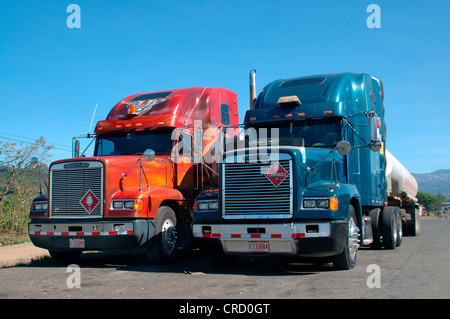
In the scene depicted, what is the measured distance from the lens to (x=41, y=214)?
33.6ft

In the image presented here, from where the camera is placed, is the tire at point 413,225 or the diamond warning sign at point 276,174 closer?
the diamond warning sign at point 276,174

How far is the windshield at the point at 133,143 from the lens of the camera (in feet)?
37.1

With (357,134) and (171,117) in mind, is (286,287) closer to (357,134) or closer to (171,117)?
(357,134)

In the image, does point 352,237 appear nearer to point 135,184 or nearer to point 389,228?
point 389,228

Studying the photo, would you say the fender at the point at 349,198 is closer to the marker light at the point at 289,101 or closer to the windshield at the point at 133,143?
the marker light at the point at 289,101

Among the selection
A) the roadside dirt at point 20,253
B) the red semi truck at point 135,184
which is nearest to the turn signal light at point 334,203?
the red semi truck at point 135,184

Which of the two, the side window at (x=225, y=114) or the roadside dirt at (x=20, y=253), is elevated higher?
the side window at (x=225, y=114)

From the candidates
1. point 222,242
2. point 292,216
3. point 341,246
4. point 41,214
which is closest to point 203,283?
point 222,242

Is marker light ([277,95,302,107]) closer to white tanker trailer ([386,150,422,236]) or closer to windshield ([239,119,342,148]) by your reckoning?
windshield ([239,119,342,148])

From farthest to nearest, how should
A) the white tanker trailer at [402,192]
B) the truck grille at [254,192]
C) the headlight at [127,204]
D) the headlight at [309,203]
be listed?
the white tanker trailer at [402,192], the headlight at [127,204], the truck grille at [254,192], the headlight at [309,203]

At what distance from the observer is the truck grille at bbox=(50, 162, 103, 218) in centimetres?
974

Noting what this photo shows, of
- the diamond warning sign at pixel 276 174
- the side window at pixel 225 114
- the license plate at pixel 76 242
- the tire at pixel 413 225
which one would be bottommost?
the tire at pixel 413 225

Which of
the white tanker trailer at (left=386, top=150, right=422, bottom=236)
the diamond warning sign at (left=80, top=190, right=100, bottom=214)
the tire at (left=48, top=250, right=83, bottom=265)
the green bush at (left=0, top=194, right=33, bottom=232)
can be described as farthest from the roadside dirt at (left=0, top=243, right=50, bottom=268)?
the white tanker trailer at (left=386, top=150, right=422, bottom=236)

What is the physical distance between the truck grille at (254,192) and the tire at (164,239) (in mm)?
1896
